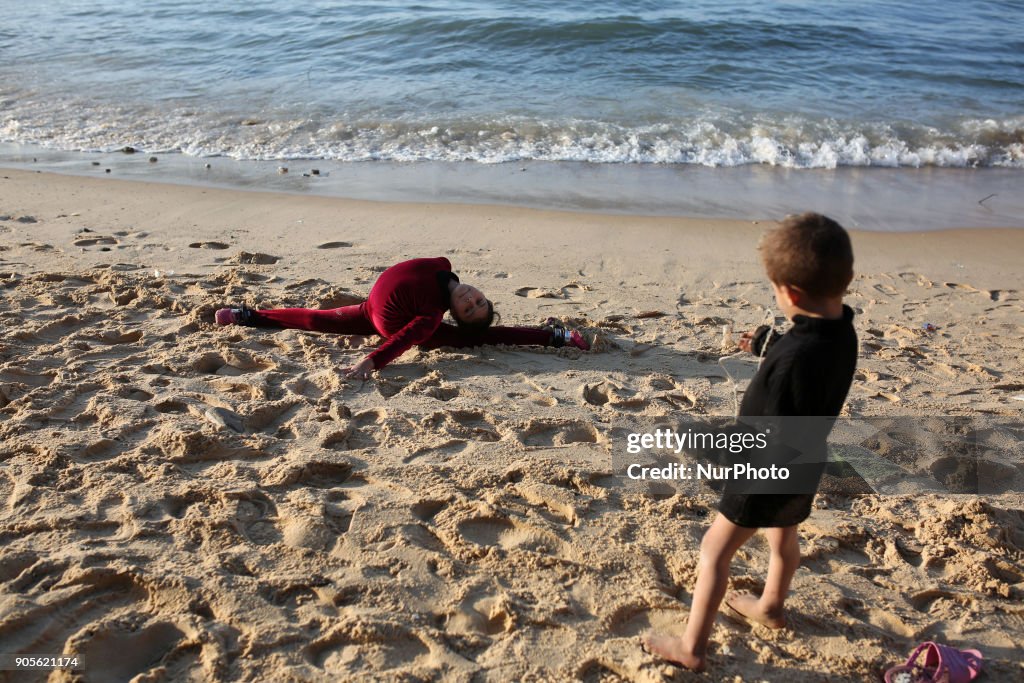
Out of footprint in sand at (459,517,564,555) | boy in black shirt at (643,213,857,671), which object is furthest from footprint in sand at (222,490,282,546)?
boy in black shirt at (643,213,857,671)

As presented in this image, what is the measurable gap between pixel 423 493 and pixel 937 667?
1.74m

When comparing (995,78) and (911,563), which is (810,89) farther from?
(911,563)

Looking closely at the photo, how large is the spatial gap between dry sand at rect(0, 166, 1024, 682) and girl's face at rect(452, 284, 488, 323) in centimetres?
21

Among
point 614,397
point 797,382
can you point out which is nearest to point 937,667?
point 797,382

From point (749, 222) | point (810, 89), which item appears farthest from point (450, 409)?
point (810, 89)

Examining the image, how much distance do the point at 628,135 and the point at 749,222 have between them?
2856mm

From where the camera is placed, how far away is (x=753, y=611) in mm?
2469

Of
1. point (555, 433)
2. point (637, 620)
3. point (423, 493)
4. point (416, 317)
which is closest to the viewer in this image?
point (637, 620)

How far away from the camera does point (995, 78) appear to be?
38.3 ft

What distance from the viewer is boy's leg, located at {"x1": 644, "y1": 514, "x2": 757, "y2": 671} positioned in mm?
2146

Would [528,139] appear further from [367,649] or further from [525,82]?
[367,649]

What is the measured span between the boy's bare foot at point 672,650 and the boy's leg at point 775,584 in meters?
0.30

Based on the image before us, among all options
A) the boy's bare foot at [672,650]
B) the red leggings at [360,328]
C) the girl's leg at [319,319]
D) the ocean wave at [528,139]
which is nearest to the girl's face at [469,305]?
the red leggings at [360,328]

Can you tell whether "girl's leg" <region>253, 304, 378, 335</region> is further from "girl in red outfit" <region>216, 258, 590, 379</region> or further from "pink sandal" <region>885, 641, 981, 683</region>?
"pink sandal" <region>885, 641, 981, 683</region>
